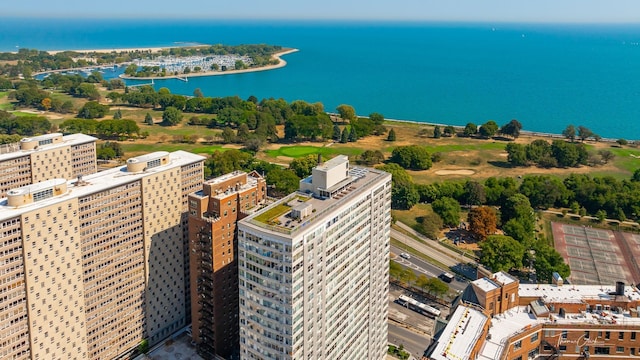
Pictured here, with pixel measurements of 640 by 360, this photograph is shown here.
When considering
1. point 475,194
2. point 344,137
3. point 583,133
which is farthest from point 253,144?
point 583,133

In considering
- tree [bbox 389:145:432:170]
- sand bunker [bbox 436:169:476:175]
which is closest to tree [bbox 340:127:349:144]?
tree [bbox 389:145:432:170]

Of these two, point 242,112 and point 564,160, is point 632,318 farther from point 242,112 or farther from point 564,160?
point 242,112

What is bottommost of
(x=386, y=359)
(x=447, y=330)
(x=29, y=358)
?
(x=386, y=359)

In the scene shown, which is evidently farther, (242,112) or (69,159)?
(242,112)

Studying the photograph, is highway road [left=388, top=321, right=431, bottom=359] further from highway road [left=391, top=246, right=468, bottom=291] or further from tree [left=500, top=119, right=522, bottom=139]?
tree [left=500, top=119, right=522, bottom=139]

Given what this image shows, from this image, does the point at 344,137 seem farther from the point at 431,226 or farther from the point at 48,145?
the point at 48,145

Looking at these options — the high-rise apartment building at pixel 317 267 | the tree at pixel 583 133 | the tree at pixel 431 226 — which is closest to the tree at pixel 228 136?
the tree at pixel 431 226

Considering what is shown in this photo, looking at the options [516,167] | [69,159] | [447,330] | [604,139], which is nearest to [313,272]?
[447,330]
